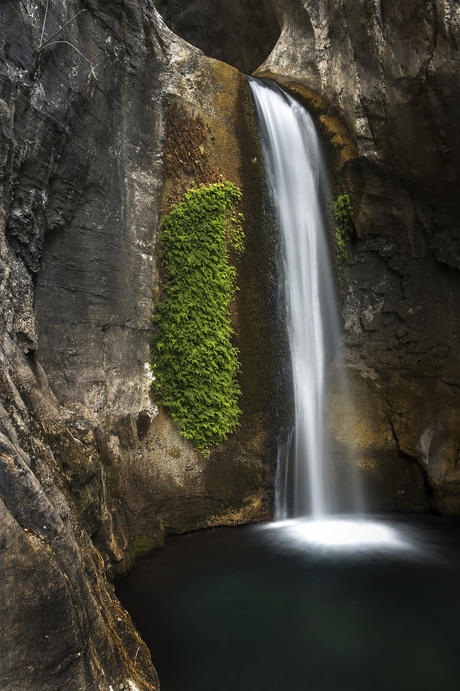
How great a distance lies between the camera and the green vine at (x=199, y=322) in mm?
7301

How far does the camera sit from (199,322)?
7387mm

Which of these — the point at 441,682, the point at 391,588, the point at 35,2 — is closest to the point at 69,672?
the point at 441,682

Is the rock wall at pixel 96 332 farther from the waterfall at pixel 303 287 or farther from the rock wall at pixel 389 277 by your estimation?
the rock wall at pixel 389 277

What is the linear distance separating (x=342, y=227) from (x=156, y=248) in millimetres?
3478

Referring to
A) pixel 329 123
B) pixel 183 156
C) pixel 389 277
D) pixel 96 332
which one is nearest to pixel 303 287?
pixel 389 277

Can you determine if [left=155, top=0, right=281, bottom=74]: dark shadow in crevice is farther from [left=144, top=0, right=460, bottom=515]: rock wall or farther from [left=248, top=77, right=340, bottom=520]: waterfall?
[left=248, top=77, right=340, bottom=520]: waterfall

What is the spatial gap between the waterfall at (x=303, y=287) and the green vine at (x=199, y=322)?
104 centimetres

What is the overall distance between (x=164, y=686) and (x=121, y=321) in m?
4.66

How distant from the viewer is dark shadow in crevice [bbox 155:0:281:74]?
39.5 ft

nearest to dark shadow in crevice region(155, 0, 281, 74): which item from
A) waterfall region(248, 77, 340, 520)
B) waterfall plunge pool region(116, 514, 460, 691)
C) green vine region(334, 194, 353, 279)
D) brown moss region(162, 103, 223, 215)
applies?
waterfall region(248, 77, 340, 520)

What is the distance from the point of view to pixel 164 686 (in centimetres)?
377

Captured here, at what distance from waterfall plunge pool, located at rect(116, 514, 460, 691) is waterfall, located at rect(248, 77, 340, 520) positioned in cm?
92

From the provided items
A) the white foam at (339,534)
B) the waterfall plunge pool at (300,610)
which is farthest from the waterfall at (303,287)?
the waterfall plunge pool at (300,610)

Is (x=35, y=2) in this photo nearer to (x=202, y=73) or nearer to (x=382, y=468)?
(x=202, y=73)
